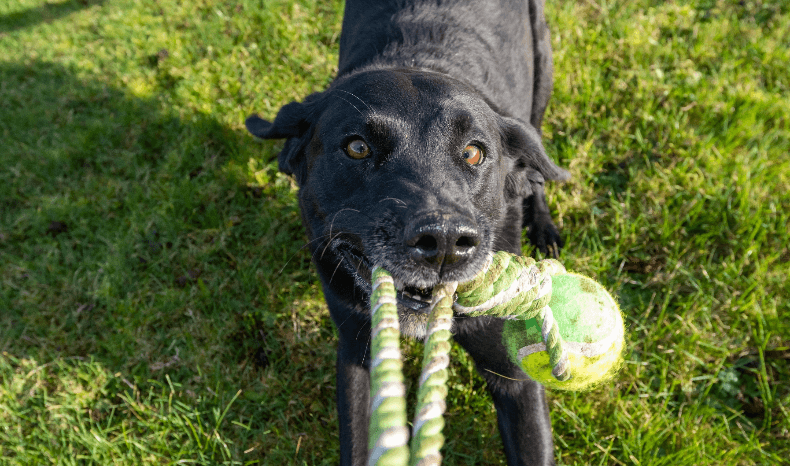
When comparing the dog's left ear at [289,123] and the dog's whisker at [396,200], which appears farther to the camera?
the dog's left ear at [289,123]

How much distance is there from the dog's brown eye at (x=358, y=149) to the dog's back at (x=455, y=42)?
0.88 m

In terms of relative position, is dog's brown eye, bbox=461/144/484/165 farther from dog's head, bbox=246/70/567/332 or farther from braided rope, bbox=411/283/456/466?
braided rope, bbox=411/283/456/466

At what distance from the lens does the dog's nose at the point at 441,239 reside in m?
1.50

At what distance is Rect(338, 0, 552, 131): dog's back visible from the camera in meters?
2.85

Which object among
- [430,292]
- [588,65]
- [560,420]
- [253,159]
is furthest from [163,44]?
[560,420]

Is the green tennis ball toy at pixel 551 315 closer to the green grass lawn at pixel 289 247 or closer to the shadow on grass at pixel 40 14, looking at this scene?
the green grass lawn at pixel 289 247

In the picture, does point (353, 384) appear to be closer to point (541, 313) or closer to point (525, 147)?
point (541, 313)

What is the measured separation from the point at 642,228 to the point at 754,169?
940 mm

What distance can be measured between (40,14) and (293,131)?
22.2 feet

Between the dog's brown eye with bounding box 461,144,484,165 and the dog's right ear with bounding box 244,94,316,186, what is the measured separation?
89 cm

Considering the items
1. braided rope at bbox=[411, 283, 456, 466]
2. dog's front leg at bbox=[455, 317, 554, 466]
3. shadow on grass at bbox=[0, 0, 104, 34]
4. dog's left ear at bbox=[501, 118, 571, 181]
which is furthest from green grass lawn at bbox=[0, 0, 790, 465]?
shadow on grass at bbox=[0, 0, 104, 34]

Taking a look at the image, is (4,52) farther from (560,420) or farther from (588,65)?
(560,420)

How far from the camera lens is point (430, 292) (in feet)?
5.82

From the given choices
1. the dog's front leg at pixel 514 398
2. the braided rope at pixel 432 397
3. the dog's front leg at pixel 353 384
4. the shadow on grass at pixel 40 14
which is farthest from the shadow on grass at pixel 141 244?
the shadow on grass at pixel 40 14
